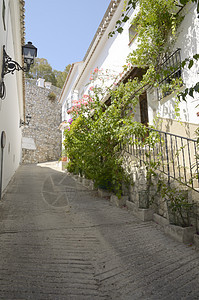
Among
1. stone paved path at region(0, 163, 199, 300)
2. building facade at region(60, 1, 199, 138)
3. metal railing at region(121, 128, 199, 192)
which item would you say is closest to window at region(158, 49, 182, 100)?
building facade at region(60, 1, 199, 138)

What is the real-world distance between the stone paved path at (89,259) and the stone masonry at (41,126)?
19062 mm

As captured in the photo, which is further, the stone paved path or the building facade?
the building facade

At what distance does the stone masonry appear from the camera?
2262 centimetres

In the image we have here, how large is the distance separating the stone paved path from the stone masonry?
1906cm

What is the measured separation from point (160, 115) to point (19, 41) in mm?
5539

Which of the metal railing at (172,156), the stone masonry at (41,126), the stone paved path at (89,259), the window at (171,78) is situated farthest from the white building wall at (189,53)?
the stone masonry at (41,126)

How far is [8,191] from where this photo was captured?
604cm

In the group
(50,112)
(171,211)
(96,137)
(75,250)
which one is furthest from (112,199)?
(50,112)

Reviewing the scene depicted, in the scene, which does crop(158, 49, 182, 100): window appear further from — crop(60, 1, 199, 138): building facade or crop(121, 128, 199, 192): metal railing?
crop(121, 128, 199, 192): metal railing

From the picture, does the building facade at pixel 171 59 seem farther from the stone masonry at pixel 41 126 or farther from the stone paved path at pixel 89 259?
the stone masonry at pixel 41 126

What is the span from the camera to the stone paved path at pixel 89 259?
196 cm

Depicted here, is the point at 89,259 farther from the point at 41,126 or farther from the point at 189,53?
the point at 41,126

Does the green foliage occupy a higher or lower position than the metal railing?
higher

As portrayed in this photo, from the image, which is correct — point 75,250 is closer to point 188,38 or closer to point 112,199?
point 112,199
